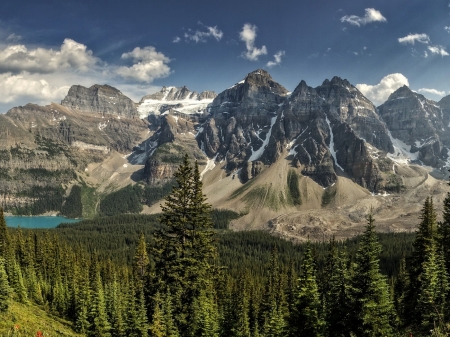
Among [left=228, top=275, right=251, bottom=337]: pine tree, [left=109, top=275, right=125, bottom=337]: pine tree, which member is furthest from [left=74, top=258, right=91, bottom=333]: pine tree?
[left=228, top=275, right=251, bottom=337]: pine tree

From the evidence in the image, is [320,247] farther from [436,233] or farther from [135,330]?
[135,330]

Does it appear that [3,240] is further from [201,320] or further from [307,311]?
[307,311]

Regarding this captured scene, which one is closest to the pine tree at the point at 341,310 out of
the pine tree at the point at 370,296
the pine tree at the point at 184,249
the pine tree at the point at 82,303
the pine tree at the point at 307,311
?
the pine tree at the point at 370,296

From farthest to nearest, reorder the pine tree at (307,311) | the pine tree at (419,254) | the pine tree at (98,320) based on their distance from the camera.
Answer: the pine tree at (98,320)
the pine tree at (419,254)
the pine tree at (307,311)

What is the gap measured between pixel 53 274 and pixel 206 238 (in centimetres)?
7830

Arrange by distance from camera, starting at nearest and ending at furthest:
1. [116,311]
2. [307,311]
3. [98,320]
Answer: [307,311] → [98,320] → [116,311]

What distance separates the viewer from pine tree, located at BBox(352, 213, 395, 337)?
21.6 meters

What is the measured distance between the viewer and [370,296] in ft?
72.1

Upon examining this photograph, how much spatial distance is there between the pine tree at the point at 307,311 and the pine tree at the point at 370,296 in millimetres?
3336

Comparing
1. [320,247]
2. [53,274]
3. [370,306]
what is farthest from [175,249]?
[320,247]

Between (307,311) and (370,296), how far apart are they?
5.29 m

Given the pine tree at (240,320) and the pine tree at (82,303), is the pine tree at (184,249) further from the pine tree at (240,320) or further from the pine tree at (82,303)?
the pine tree at (82,303)

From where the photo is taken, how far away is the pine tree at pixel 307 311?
2500cm

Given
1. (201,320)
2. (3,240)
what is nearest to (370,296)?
(201,320)
